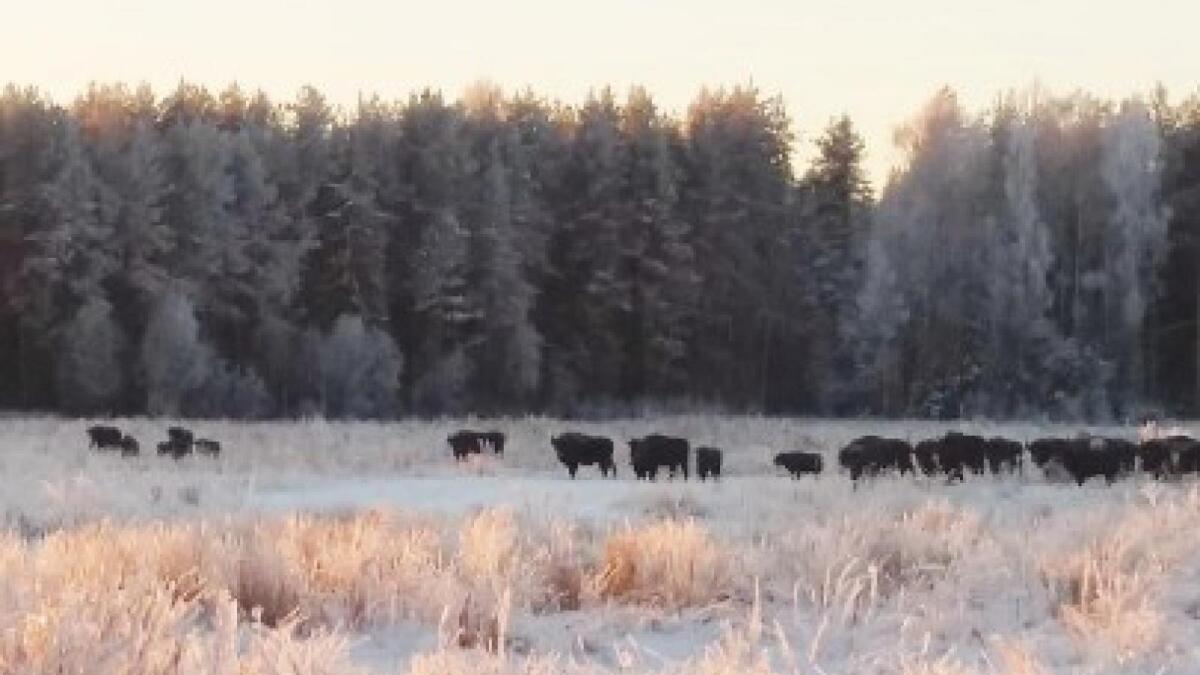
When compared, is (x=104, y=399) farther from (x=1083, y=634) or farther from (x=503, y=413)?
(x=1083, y=634)

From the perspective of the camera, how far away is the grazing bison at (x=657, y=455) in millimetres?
27141

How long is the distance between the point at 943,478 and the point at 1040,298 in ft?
121

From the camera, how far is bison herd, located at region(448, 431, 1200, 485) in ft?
87.4

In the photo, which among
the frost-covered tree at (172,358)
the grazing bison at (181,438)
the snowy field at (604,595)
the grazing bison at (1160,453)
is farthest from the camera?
the frost-covered tree at (172,358)

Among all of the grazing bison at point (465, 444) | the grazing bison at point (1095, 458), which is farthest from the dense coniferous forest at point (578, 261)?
the grazing bison at point (1095, 458)

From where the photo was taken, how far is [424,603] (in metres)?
8.73

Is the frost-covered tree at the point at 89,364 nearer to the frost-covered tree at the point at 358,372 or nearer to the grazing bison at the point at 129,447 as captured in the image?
the frost-covered tree at the point at 358,372

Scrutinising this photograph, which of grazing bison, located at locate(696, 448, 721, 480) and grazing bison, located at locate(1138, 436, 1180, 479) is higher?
grazing bison, located at locate(1138, 436, 1180, 479)

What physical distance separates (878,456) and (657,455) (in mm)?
3435

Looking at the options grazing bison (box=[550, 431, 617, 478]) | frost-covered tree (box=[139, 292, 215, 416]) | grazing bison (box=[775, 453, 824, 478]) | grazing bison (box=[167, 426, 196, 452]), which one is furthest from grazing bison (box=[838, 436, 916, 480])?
frost-covered tree (box=[139, 292, 215, 416])

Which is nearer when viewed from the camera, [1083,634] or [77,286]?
[1083,634]

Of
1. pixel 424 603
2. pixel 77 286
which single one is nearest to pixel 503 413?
pixel 77 286

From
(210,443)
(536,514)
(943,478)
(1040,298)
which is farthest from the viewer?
(1040,298)

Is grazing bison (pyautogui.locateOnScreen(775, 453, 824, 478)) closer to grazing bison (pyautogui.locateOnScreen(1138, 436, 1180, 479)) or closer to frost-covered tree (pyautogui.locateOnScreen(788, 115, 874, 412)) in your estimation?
grazing bison (pyautogui.locateOnScreen(1138, 436, 1180, 479))
